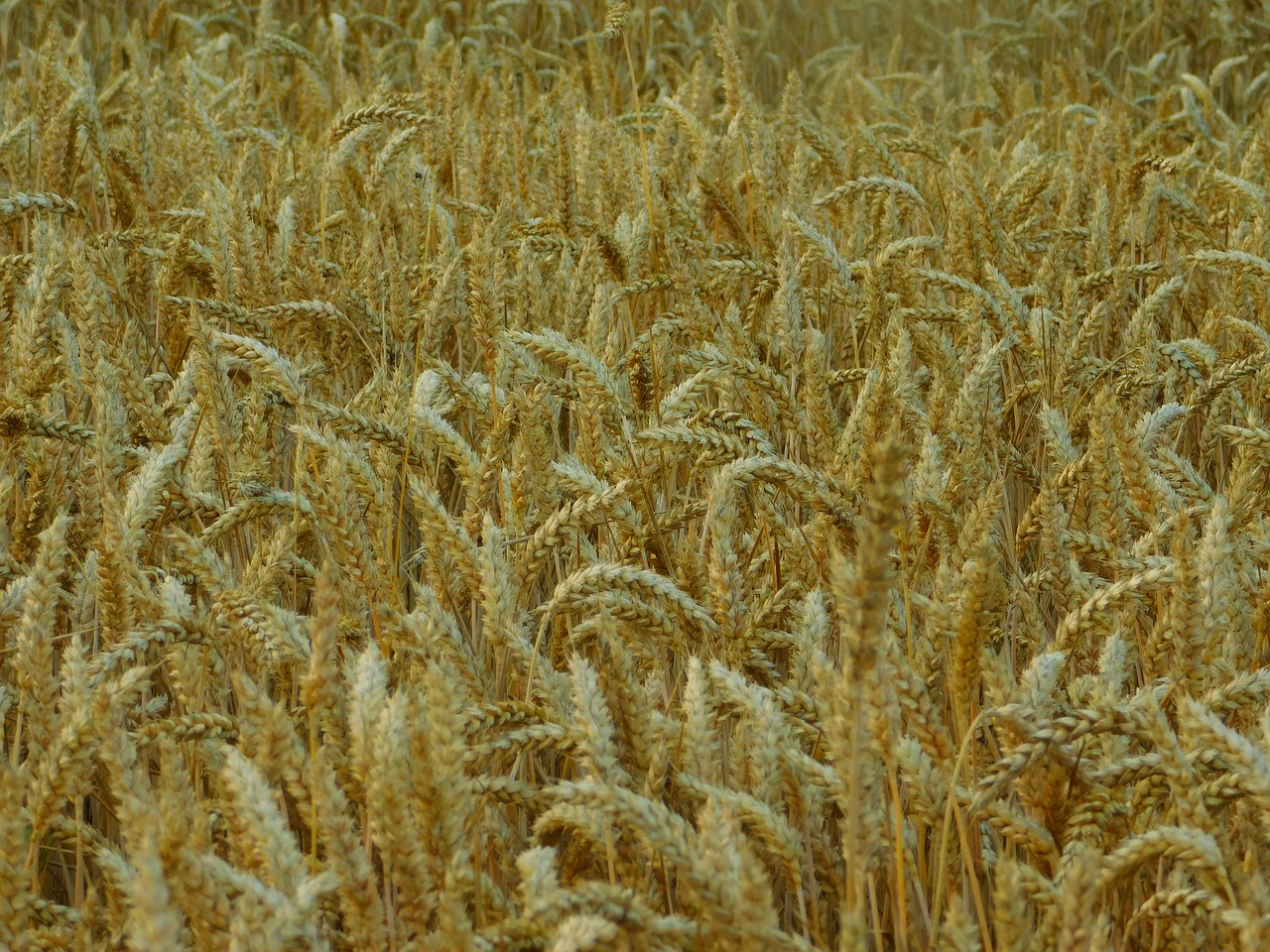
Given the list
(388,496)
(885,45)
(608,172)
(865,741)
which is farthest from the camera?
(885,45)

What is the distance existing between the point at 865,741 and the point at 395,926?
1.68 ft

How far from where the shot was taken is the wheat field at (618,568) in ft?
3.03

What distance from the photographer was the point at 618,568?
4.17ft

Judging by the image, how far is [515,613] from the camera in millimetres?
1412

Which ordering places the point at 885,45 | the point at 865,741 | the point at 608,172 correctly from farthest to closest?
1. the point at 885,45
2. the point at 608,172
3. the point at 865,741

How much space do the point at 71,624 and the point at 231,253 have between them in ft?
2.70

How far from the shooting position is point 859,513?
1.47 m

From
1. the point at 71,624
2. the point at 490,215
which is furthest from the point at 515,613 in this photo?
the point at 490,215

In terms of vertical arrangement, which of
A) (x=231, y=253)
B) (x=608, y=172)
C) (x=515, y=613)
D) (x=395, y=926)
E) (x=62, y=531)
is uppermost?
(x=608, y=172)

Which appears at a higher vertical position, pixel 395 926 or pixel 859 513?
pixel 859 513

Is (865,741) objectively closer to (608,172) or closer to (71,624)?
(71,624)

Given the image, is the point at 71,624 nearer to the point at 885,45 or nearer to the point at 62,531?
the point at 62,531

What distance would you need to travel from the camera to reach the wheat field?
0.92m

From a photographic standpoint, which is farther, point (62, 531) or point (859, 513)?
point (859, 513)
